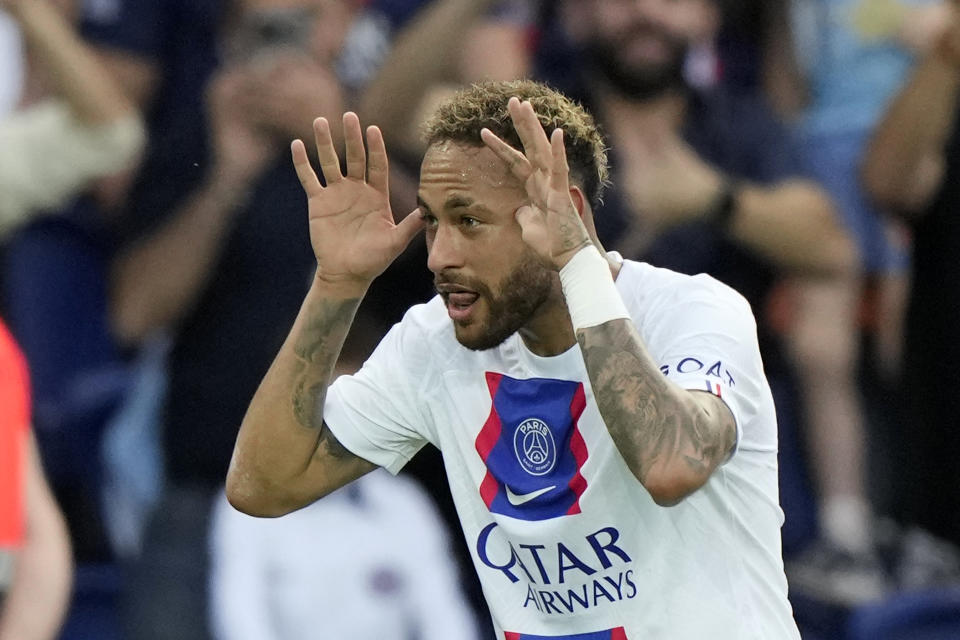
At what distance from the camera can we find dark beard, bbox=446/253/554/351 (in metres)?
3.29

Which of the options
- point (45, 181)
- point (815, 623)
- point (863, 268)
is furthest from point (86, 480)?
point (863, 268)

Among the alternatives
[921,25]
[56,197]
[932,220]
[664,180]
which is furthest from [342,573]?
[921,25]

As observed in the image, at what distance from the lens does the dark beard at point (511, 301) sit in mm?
3287

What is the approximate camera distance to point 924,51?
5926mm

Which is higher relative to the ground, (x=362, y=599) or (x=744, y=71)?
(x=744, y=71)

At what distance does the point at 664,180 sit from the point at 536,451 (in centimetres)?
241

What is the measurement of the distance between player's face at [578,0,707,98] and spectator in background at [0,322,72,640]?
244cm

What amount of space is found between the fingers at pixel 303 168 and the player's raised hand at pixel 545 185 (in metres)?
0.41

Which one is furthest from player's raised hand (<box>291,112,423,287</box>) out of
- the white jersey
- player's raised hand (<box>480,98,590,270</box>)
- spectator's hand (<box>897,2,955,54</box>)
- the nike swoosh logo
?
spectator's hand (<box>897,2,955,54</box>)

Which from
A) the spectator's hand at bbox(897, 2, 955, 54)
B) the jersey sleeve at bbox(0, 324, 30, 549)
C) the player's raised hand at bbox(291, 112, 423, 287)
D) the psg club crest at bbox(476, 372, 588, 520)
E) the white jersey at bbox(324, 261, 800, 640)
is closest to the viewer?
the white jersey at bbox(324, 261, 800, 640)

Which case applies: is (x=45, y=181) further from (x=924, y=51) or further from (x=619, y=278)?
(x=924, y=51)

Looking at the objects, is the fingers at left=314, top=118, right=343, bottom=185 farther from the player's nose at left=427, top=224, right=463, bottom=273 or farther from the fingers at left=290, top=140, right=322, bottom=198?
the player's nose at left=427, top=224, right=463, bottom=273

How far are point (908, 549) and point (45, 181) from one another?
3.24 metres

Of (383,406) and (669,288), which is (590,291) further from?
(383,406)
